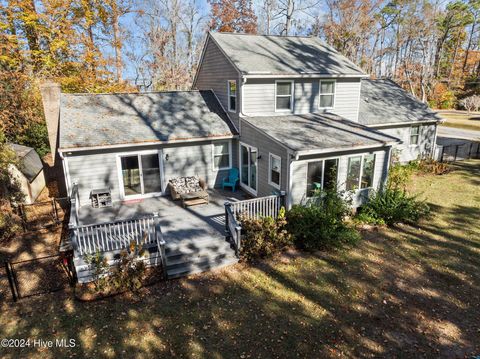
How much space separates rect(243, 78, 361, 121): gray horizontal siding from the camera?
14.5 m

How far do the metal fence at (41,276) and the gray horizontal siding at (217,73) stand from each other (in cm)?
907

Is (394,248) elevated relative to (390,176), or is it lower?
lower

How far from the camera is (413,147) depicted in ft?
67.1

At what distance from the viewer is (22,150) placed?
17578 mm

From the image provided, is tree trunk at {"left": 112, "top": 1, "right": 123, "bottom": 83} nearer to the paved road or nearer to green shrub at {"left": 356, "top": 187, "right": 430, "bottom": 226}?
green shrub at {"left": 356, "top": 187, "right": 430, "bottom": 226}

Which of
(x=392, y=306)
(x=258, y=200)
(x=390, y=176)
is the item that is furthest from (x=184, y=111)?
(x=392, y=306)

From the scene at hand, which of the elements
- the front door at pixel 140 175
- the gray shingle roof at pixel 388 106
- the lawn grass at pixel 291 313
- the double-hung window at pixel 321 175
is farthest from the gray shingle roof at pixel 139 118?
the gray shingle roof at pixel 388 106

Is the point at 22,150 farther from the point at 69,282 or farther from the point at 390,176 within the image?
the point at 390,176

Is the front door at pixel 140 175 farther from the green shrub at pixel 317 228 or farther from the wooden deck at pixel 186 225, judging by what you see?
the green shrub at pixel 317 228

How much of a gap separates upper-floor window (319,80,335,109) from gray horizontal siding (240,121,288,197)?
462 cm

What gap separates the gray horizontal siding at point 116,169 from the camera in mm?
12758

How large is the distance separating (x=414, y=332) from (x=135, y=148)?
1126 cm

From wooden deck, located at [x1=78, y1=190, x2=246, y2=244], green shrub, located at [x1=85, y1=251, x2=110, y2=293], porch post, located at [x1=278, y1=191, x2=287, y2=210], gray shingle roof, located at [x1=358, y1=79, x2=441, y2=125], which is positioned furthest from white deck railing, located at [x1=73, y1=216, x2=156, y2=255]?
gray shingle roof, located at [x1=358, y1=79, x2=441, y2=125]

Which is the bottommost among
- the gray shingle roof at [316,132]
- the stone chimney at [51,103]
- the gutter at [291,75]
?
the gray shingle roof at [316,132]
